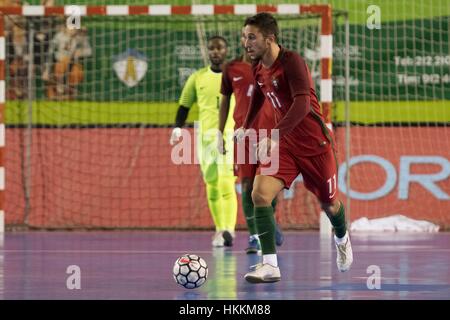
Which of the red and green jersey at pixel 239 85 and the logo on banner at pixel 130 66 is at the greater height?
the logo on banner at pixel 130 66

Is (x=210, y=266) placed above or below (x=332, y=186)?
below

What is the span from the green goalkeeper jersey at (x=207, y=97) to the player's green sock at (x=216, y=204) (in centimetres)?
61

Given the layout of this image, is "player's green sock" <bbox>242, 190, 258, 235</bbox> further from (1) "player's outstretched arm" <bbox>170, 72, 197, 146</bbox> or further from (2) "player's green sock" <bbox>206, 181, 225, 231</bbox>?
(1) "player's outstretched arm" <bbox>170, 72, 197, 146</bbox>

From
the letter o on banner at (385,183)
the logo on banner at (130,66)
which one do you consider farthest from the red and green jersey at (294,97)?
the logo on banner at (130,66)

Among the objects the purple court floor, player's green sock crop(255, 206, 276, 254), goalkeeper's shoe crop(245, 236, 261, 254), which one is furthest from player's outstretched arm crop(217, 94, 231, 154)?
player's green sock crop(255, 206, 276, 254)

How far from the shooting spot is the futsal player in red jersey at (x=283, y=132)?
28.9ft

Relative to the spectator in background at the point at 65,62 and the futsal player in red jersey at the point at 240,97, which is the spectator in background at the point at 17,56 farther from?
the futsal player in red jersey at the point at 240,97

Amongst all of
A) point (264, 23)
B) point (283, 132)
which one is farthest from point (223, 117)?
point (283, 132)

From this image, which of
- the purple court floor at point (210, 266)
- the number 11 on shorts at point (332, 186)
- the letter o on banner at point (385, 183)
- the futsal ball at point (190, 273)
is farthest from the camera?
the letter o on banner at point (385, 183)

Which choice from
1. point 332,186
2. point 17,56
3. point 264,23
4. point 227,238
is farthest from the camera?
point 17,56

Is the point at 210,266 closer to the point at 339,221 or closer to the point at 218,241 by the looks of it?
the point at 339,221

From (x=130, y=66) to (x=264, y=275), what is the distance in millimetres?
8938

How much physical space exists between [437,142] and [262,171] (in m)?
7.23

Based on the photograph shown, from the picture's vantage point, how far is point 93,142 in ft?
53.0
